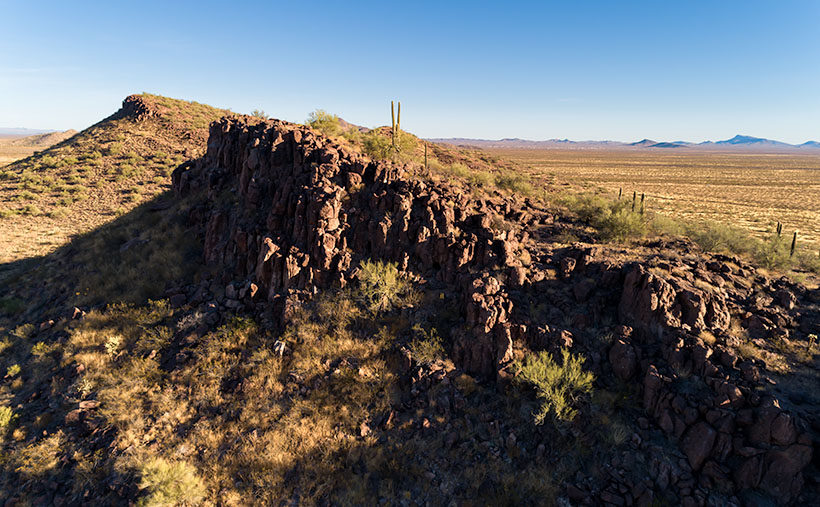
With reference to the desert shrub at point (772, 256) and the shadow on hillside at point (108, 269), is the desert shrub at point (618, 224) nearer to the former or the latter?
the desert shrub at point (772, 256)

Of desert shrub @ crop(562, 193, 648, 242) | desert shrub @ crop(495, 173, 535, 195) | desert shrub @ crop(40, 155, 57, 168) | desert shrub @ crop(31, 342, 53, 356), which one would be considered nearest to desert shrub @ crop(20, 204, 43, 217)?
desert shrub @ crop(40, 155, 57, 168)

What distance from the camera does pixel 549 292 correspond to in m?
10.3

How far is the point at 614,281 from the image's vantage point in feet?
32.9

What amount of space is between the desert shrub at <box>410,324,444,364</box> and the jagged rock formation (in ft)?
1.95

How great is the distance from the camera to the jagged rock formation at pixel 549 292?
6.62 meters

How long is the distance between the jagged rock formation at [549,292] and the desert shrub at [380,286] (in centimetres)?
61

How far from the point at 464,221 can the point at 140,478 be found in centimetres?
1103

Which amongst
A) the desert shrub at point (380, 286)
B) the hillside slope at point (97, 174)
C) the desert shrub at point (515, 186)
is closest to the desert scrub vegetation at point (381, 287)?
the desert shrub at point (380, 286)

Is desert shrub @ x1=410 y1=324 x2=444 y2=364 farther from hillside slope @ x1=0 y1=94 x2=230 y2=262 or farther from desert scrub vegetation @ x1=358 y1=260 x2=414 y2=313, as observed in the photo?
hillside slope @ x1=0 y1=94 x2=230 y2=262

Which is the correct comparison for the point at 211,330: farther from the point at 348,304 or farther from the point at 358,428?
the point at 358,428

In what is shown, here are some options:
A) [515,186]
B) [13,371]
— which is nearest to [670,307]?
[515,186]

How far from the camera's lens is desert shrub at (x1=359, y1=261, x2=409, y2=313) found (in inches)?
429

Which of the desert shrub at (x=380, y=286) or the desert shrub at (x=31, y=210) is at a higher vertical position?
the desert shrub at (x=31, y=210)

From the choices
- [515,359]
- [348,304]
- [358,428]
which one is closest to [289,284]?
[348,304]
